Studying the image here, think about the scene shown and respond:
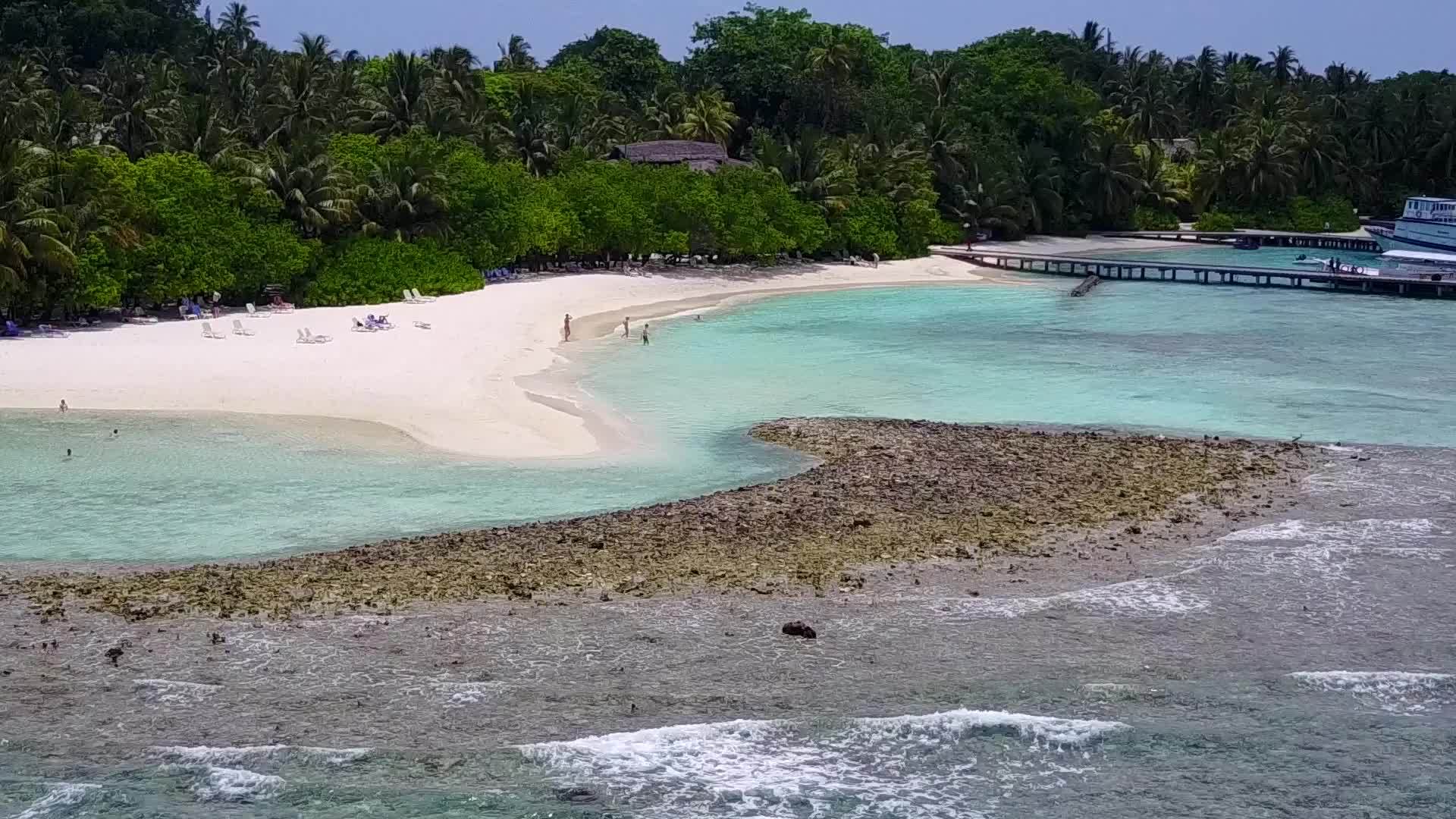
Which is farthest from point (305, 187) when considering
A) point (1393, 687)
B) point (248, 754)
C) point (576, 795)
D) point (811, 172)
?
point (1393, 687)

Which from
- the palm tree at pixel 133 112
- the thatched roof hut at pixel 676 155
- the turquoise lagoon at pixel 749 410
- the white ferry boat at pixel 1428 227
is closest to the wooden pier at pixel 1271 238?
the white ferry boat at pixel 1428 227

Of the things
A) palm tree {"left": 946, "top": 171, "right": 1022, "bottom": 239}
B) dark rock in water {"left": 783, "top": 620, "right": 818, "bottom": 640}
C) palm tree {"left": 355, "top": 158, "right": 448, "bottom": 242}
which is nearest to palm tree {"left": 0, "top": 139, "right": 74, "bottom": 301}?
palm tree {"left": 355, "top": 158, "right": 448, "bottom": 242}

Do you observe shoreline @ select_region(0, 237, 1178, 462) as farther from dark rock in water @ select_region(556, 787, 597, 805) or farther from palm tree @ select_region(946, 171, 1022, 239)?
palm tree @ select_region(946, 171, 1022, 239)

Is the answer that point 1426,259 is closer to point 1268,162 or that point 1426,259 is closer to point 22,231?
point 1268,162

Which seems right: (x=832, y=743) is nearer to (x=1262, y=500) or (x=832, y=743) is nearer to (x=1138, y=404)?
(x=1262, y=500)

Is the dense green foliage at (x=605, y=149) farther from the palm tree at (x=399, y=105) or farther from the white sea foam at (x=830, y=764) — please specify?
the white sea foam at (x=830, y=764)

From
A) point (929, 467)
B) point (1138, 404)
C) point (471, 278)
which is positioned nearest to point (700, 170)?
point (471, 278)
